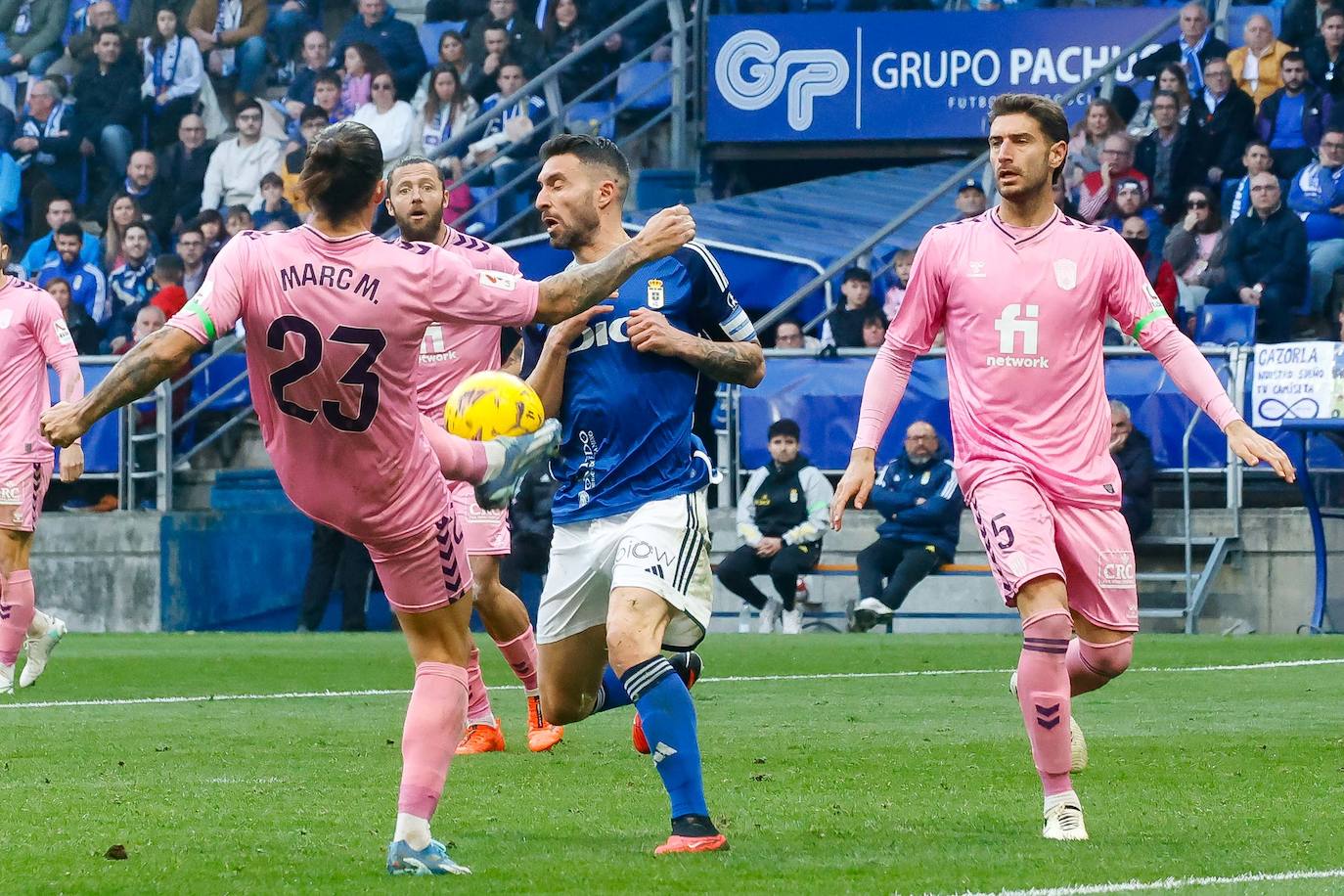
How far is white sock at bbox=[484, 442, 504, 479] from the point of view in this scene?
590 centimetres

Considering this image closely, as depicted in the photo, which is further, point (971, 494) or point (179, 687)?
point (179, 687)

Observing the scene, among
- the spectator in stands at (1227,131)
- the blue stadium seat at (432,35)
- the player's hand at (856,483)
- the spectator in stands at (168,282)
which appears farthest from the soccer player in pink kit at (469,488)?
the blue stadium seat at (432,35)

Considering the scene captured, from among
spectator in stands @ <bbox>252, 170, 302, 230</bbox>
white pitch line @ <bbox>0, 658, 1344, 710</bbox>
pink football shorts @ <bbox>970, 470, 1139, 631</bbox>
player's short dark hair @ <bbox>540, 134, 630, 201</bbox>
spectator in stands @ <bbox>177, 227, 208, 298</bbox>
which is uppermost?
spectator in stands @ <bbox>252, 170, 302, 230</bbox>

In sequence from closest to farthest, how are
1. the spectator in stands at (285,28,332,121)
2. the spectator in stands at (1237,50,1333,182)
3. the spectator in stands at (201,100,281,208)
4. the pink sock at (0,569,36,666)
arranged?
the pink sock at (0,569,36,666) → the spectator in stands at (1237,50,1333,182) → the spectator in stands at (201,100,281,208) → the spectator in stands at (285,28,332,121)

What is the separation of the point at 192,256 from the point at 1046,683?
1698 cm

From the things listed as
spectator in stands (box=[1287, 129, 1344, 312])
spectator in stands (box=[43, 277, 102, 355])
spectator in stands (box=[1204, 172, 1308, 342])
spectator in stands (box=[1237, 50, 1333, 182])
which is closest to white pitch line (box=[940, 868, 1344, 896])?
spectator in stands (box=[1204, 172, 1308, 342])

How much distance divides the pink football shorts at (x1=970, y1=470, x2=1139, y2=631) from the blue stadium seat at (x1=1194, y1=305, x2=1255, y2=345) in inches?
442

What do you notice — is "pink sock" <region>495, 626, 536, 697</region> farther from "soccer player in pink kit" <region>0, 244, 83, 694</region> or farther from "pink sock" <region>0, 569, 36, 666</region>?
"pink sock" <region>0, 569, 36, 666</region>

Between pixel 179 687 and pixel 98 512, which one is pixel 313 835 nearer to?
pixel 179 687

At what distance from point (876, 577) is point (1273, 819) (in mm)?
10807

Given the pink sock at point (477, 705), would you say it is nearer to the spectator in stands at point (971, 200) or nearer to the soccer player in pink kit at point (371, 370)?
the soccer player in pink kit at point (371, 370)

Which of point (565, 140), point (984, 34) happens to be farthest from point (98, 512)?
point (565, 140)

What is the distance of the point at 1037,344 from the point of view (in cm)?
686

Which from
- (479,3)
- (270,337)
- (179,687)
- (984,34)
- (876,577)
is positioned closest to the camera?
(270,337)
